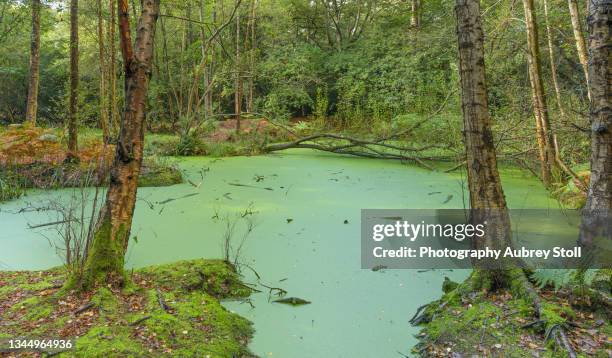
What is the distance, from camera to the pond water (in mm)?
2207

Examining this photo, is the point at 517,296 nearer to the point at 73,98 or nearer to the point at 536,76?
the point at 536,76

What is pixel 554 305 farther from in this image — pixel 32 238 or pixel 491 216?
pixel 32 238

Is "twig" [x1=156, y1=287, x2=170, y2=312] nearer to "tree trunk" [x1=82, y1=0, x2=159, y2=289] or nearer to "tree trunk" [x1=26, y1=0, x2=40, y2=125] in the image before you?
"tree trunk" [x1=82, y1=0, x2=159, y2=289]

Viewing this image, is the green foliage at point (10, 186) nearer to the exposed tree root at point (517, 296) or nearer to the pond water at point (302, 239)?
the pond water at point (302, 239)

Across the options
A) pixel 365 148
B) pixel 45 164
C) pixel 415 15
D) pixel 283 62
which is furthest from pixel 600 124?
pixel 415 15

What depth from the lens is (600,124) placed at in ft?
7.86

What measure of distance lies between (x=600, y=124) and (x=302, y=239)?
207cm

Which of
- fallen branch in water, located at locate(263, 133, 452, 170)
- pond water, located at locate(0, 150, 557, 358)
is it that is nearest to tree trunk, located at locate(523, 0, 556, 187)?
pond water, located at locate(0, 150, 557, 358)

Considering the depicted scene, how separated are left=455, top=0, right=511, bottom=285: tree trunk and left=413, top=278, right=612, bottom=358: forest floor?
25 cm

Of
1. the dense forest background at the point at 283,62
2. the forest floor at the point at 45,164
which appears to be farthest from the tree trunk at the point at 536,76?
the forest floor at the point at 45,164

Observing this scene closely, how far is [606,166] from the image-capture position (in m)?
2.37

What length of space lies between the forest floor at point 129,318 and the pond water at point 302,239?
21 centimetres

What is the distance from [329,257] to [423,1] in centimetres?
1225

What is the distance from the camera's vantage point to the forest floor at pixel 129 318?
5.79ft
